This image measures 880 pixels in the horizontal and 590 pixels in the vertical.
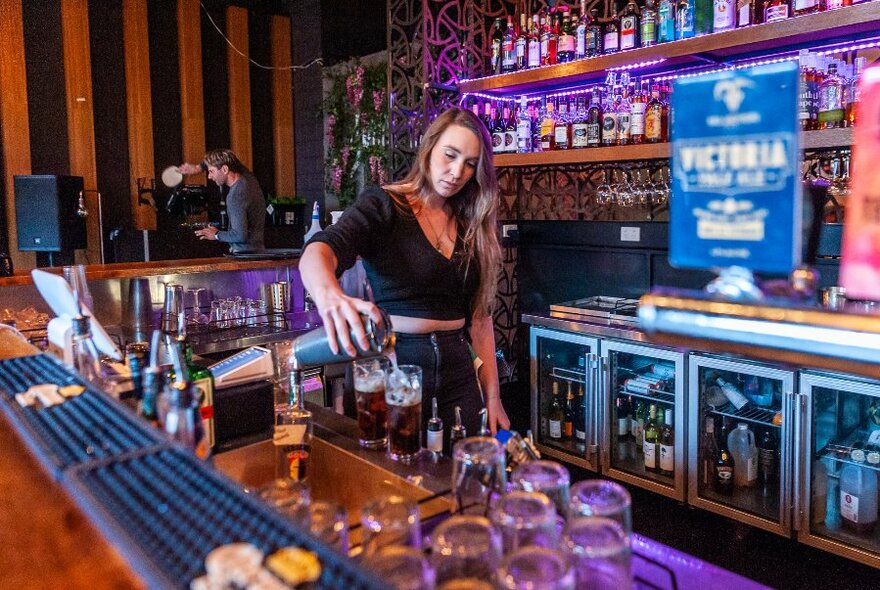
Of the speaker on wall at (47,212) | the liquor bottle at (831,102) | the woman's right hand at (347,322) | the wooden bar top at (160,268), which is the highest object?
the liquor bottle at (831,102)

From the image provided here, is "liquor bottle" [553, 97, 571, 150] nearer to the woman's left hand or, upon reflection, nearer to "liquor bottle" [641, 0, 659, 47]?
"liquor bottle" [641, 0, 659, 47]

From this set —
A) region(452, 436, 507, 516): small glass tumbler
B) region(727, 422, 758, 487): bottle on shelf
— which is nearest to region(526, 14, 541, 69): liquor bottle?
region(727, 422, 758, 487): bottle on shelf


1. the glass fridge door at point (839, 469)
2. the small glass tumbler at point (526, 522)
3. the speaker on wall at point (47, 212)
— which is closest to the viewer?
the small glass tumbler at point (526, 522)

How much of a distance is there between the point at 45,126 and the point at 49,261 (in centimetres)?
129

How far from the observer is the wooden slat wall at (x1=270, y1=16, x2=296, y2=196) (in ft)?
27.0

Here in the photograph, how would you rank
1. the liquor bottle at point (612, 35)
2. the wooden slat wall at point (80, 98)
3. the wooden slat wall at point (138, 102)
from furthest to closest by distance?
the wooden slat wall at point (138, 102), the wooden slat wall at point (80, 98), the liquor bottle at point (612, 35)

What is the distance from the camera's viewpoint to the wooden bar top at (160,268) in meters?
3.39

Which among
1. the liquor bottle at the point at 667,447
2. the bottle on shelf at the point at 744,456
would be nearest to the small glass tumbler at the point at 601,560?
the bottle on shelf at the point at 744,456

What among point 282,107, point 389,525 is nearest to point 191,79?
point 282,107

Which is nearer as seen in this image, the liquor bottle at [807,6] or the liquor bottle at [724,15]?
the liquor bottle at [807,6]

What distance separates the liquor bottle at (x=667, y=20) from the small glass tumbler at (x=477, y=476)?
314 centimetres

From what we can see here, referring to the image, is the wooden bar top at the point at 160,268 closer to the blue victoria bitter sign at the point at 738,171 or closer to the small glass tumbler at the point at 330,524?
the small glass tumbler at the point at 330,524

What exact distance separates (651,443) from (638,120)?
1756 millimetres

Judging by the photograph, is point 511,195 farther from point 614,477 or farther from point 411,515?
point 411,515
